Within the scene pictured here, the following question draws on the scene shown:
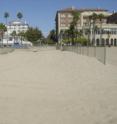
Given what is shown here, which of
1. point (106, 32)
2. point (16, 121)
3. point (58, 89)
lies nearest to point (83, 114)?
point (16, 121)

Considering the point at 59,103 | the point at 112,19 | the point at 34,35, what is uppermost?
the point at 112,19

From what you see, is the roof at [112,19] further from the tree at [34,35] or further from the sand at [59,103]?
the sand at [59,103]

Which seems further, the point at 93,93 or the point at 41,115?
the point at 93,93

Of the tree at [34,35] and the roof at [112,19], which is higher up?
the roof at [112,19]

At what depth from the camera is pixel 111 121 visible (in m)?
8.05

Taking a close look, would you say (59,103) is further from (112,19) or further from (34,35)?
(112,19)

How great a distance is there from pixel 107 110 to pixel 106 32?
417 feet

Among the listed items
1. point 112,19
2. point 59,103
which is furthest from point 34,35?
point 59,103

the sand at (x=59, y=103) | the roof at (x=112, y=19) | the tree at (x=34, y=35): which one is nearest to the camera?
the sand at (x=59, y=103)

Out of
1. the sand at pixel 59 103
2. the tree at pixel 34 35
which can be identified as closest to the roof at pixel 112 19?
the tree at pixel 34 35

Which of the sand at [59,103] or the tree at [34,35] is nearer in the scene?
the sand at [59,103]

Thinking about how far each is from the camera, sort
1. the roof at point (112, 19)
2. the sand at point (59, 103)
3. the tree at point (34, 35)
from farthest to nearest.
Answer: the roof at point (112, 19) < the tree at point (34, 35) < the sand at point (59, 103)

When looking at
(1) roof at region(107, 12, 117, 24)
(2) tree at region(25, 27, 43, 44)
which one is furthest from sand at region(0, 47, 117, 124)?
(1) roof at region(107, 12, 117, 24)

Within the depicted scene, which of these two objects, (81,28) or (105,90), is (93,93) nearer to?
(105,90)
